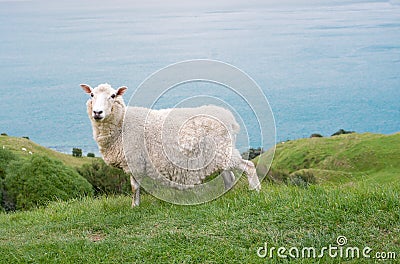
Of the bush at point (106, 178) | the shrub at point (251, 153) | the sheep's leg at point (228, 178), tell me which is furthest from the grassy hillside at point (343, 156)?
the sheep's leg at point (228, 178)

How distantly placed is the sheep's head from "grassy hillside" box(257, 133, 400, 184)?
32633mm

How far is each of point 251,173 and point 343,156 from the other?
146ft

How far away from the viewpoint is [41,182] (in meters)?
15.1

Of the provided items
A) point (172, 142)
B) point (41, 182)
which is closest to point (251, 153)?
point (172, 142)

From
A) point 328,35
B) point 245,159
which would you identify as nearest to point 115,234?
point 245,159

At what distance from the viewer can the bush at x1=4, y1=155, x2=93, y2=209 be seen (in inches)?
583

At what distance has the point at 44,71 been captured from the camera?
477ft

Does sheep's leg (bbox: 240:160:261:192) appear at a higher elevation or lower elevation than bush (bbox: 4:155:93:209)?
higher

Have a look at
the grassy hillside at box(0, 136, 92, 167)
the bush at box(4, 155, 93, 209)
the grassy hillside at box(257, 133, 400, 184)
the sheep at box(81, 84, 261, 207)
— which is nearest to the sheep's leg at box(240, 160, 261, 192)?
the sheep at box(81, 84, 261, 207)

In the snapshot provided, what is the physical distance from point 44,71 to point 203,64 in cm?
14419

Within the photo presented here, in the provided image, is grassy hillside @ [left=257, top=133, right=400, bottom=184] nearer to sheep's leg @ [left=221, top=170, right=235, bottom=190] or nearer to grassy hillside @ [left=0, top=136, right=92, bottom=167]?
grassy hillside @ [left=0, top=136, right=92, bottom=167]

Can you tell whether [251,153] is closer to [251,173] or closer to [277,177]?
[251,173]

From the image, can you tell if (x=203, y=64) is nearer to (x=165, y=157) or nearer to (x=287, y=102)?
(x=165, y=157)

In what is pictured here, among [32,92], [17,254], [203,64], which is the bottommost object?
[17,254]
